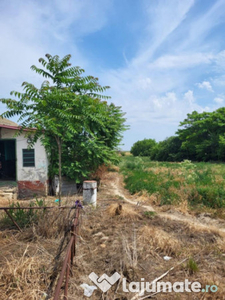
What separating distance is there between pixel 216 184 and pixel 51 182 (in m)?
7.77

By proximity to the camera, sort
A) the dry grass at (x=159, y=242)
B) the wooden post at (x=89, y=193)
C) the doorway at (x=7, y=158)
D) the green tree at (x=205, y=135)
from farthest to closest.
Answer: the green tree at (x=205, y=135), the doorway at (x=7, y=158), the wooden post at (x=89, y=193), the dry grass at (x=159, y=242)

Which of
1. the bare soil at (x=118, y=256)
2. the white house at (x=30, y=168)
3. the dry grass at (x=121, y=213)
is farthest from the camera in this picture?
the white house at (x=30, y=168)

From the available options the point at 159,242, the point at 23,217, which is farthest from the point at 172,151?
the point at 23,217

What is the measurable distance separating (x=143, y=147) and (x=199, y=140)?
118 feet

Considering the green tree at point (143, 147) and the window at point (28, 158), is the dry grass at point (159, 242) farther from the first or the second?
the green tree at point (143, 147)

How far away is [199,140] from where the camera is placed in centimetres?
3778

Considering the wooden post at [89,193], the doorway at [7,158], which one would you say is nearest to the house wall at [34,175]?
the doorway at [7,158]

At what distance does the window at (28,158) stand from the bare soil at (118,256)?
502 centimetres

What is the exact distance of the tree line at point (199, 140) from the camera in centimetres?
3366

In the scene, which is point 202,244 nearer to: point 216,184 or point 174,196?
point 174,196

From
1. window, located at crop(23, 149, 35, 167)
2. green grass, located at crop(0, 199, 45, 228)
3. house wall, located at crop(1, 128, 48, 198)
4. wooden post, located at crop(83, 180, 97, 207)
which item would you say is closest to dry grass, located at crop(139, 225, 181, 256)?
green grass, located at crop(0, 199, 45, 228)

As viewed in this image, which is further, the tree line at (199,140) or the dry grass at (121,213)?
the tree line at (199,140)

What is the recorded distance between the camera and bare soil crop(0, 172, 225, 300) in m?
Result: 3.02

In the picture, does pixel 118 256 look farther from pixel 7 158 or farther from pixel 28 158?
pixel 7 158
